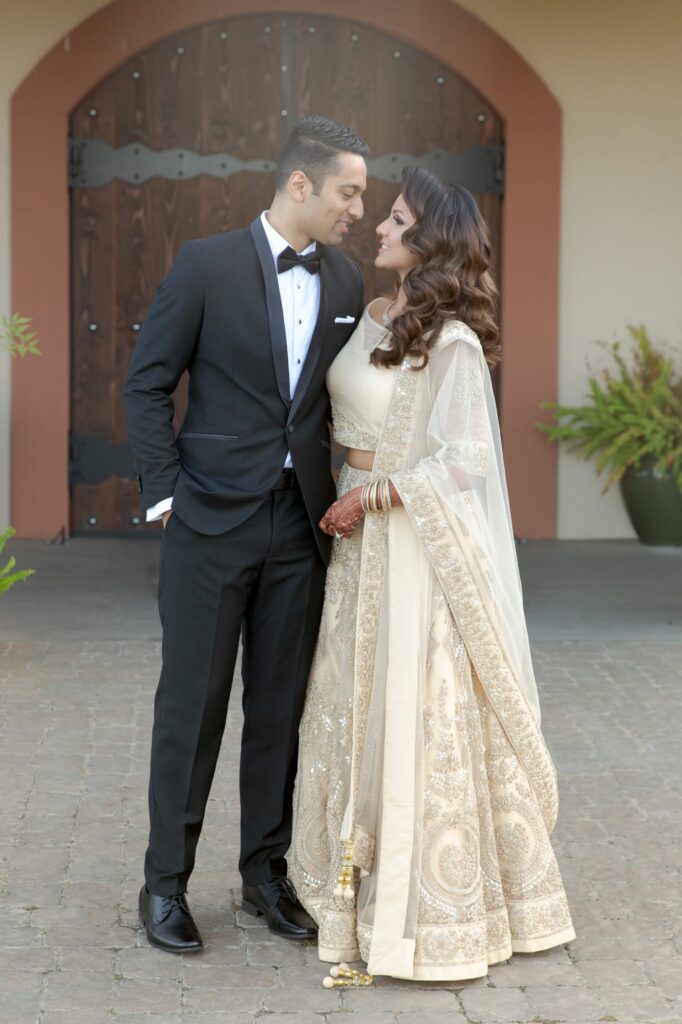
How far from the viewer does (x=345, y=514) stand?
141 inches

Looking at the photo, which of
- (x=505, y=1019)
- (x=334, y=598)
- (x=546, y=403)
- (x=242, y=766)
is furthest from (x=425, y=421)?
(x=546, y=403)

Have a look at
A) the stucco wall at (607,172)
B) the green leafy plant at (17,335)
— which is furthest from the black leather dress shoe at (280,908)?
the stucco wall at (607,172)

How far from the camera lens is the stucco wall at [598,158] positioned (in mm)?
9086

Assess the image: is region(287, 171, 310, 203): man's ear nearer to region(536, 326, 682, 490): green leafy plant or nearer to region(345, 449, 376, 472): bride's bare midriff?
region(345, 449, 376, 472): bride's bare midriff

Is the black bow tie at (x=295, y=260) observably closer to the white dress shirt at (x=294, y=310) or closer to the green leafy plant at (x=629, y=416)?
the white dress shirt at (x=294, y=310)

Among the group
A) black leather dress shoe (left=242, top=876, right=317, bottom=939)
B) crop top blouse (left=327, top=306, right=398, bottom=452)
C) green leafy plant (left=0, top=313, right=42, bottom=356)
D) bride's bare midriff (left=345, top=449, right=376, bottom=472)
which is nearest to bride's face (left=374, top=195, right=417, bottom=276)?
crop top blouse (left=327, top=306, right=398, bottom=452)

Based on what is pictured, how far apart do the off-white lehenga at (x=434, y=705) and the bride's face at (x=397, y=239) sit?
0.16 m

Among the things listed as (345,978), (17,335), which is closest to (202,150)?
(17,335)

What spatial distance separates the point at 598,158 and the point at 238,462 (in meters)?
6.28

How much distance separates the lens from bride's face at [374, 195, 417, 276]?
354cm

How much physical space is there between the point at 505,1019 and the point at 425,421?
51.3 inches

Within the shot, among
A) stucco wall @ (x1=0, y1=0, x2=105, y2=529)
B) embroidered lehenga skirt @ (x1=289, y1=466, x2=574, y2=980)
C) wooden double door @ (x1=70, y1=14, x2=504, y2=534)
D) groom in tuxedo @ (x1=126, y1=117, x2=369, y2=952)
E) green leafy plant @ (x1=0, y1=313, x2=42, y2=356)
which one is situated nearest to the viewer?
embroidered lehenga skirt @ (x1=289, y1=466, x2=574, y2=980)

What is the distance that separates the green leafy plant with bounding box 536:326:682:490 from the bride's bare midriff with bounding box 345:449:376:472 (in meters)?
5.41

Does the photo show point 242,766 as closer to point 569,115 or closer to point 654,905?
point 654,905
